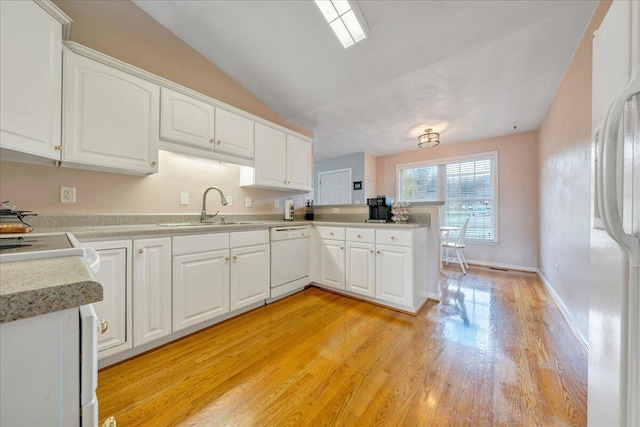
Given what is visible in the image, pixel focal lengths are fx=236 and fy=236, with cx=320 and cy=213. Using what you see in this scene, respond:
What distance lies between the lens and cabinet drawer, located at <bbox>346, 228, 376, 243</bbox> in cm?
244

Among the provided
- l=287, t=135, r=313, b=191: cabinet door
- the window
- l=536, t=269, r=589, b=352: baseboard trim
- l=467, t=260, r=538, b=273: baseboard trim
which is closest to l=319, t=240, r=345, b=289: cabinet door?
l=287, t=135, r=313, b=191: cabinet door

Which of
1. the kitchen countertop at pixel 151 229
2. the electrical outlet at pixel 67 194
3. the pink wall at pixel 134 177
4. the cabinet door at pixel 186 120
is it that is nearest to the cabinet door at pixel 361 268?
the kitchen countertop at pixel 151 229

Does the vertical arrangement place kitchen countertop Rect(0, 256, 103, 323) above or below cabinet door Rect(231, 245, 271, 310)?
above

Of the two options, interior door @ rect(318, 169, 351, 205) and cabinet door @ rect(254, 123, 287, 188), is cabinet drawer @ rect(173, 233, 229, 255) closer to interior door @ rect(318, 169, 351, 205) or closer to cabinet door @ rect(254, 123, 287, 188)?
cabinet door @ rect(254, 123, 287, 188)

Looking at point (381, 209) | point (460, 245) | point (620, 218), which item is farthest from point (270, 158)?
point (460, 245)

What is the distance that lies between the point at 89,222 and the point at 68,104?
817mm

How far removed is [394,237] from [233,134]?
1.95 m

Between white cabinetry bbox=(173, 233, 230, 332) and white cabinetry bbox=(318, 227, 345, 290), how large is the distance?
1.17 meters

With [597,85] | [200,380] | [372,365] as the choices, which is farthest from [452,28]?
[200,380]

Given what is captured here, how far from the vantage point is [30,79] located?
130cm

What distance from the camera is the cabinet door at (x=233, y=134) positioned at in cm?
234

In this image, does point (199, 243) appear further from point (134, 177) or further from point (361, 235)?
point (361, 235)

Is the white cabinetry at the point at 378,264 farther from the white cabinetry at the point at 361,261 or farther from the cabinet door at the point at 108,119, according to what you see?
the cabinet door at the point at 108,119

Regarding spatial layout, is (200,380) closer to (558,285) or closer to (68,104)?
(68,104)
